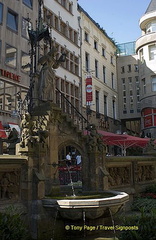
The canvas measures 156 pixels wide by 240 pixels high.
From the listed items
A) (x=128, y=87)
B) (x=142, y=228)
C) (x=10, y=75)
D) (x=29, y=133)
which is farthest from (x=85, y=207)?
(x=128, y=87)

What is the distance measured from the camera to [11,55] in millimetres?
26828

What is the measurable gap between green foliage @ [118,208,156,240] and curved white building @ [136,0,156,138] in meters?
31.3

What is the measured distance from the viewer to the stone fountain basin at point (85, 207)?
863 cm

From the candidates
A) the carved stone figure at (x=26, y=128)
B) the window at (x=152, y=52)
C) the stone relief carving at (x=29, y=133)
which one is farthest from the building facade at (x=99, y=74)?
the carved stone figure at (x=26, y=128)

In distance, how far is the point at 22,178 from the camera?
31.3ft

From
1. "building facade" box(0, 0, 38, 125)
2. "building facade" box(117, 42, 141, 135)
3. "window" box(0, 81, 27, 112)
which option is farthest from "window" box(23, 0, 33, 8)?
"building facade" box(117, 42, 141, 135)

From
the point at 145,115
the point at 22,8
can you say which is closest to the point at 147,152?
the point at 22,8

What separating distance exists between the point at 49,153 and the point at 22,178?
172 centimetres

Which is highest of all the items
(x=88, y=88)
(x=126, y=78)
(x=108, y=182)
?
(x=126, y=78)

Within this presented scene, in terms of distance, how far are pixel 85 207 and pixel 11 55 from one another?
20.8 m

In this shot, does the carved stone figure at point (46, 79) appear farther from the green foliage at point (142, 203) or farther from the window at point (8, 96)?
the window at point (8, 96)

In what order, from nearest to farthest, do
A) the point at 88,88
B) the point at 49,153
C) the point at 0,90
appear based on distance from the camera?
the point at 49,153 < the point at 0,90 < the point at 88,88

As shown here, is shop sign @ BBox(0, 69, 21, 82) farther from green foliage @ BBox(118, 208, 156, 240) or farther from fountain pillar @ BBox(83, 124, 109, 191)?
green foliage @ BBox(118, 208, 156, 240)

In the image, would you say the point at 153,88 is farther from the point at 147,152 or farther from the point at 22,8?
the point at 147,152
